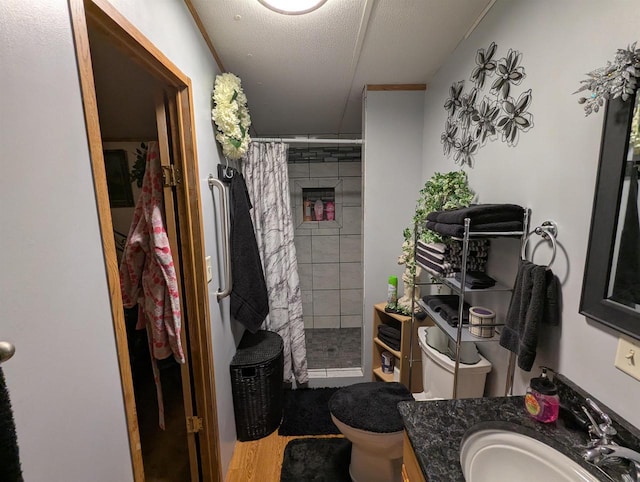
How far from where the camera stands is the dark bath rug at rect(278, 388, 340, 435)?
196cm

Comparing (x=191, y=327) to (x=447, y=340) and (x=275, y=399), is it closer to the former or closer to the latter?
(x=275, y=399)

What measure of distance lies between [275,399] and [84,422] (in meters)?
1.52

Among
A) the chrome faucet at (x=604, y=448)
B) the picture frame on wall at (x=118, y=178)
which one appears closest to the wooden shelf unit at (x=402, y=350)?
the chrome faucet at (x=604, y=448)

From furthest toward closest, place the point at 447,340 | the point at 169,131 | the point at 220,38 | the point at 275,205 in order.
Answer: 1. the point at 275,205
2. the point at 447,340
3. the point at 220,38
4. the point at 169,131

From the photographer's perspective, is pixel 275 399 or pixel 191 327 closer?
pixel 191 327

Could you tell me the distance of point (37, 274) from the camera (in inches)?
19.6

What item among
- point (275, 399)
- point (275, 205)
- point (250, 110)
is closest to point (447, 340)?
point (275, 399)

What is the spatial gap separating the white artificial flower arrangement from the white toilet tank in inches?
61.9

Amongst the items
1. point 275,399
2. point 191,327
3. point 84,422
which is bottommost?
point 275,399

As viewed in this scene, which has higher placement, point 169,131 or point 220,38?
point 220,38

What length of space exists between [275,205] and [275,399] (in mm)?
1391

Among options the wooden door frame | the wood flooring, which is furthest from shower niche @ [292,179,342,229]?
the wood flooring

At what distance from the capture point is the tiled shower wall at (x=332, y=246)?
10.4 ft

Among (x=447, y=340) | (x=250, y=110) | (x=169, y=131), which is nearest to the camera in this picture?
(x=169, y=131)
